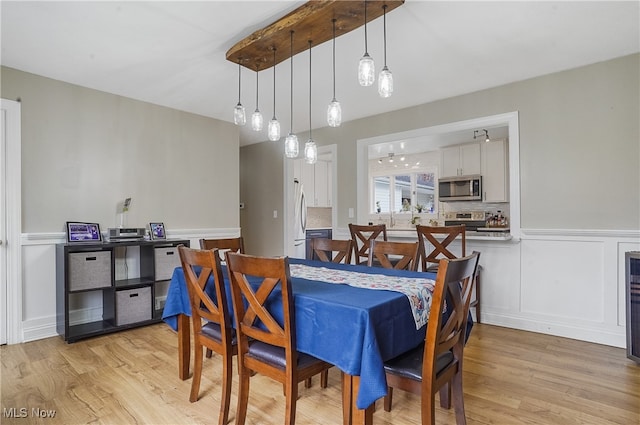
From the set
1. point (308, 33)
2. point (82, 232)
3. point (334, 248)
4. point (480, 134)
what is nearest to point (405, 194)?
point (480, 134)

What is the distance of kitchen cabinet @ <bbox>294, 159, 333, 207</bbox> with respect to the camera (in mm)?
6533

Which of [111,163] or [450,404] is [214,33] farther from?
[450,404]

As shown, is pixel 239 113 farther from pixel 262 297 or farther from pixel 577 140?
pixel 577 140

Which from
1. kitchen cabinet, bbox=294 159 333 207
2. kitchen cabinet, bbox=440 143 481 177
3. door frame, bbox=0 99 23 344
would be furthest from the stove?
door frame, bbox=0 99 23 344

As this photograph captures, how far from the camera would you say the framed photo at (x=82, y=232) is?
10.8 ft

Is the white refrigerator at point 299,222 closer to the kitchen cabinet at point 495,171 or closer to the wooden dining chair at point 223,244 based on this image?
the wooden dining chair at point 223,244

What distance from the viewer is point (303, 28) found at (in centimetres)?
230

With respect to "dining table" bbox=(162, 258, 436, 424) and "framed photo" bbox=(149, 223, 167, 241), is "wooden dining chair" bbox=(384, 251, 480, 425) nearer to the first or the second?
"dining table" bbox=(162, 258, 436, 424)

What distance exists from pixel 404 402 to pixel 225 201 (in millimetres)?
3480

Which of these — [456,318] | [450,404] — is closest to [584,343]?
[450,404]

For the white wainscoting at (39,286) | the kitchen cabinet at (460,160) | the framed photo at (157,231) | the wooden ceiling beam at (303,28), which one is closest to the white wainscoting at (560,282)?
the wooden ceiling beam at (303,28)

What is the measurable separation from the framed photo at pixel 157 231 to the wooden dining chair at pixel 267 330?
2.60 m

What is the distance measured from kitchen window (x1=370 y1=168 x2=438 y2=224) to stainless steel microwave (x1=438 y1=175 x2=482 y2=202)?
2.39 feet

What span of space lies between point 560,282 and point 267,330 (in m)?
2.87
